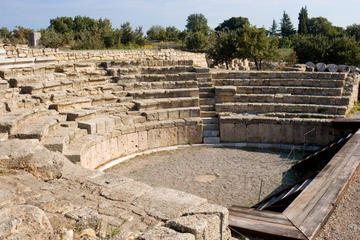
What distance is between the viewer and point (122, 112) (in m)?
11.6

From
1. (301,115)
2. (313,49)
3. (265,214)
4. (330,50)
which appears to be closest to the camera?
(265,214)

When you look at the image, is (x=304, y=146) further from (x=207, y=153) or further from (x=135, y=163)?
(x=135, y=163)

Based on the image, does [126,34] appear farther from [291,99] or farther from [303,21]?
[303,21]

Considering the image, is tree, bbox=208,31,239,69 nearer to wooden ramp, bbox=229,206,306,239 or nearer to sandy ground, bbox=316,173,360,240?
sandy ground, bbox=316,173,360,240

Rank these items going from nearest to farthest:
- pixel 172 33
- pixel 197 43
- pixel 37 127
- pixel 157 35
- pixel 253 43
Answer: pixel 37 127
pixel 253 43
pixel 197 43
pixel 157 35
pixel 172 33

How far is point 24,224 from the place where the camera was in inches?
128

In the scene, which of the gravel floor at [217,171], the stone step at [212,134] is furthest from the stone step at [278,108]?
the gravel floor at [217,171]

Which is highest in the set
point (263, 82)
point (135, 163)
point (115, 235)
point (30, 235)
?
point (263, 82)

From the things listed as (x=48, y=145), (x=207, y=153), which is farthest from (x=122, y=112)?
(x=48, y=145)

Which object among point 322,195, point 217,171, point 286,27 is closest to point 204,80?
point 217,171

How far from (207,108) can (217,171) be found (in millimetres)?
3703

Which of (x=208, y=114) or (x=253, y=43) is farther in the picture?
(x=253, y=43)

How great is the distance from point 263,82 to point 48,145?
27.2ft

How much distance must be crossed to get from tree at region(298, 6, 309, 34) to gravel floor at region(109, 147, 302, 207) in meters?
75.8
